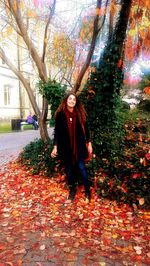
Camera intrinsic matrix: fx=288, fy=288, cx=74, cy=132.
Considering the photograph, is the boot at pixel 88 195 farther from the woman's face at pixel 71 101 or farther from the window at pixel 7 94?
the window at pixel 7 94

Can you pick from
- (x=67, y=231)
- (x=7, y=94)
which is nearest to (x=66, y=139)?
(x=67, y=231)

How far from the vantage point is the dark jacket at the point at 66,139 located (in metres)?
5.21

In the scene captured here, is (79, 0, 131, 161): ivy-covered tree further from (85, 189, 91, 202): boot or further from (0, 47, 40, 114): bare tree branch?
(0, 47, 40, 114): bare tree branch

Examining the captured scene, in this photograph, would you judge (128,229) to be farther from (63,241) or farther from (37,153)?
(37,153)

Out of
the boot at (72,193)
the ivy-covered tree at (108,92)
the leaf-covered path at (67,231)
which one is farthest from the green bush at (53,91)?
the boot at (72,193)

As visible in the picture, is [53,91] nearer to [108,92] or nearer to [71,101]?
[108,92]

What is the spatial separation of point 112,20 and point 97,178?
14.3 feet

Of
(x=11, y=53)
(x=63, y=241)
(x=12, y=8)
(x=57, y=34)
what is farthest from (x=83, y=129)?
(x=11, y=53)

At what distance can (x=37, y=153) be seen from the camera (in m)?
7.96

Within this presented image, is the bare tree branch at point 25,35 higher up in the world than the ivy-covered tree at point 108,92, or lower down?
higher up

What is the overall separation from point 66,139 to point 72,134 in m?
0.15

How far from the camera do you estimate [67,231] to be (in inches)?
164

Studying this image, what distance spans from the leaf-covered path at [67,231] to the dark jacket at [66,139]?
2.86 feet

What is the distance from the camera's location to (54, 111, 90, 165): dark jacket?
17.1 ft
